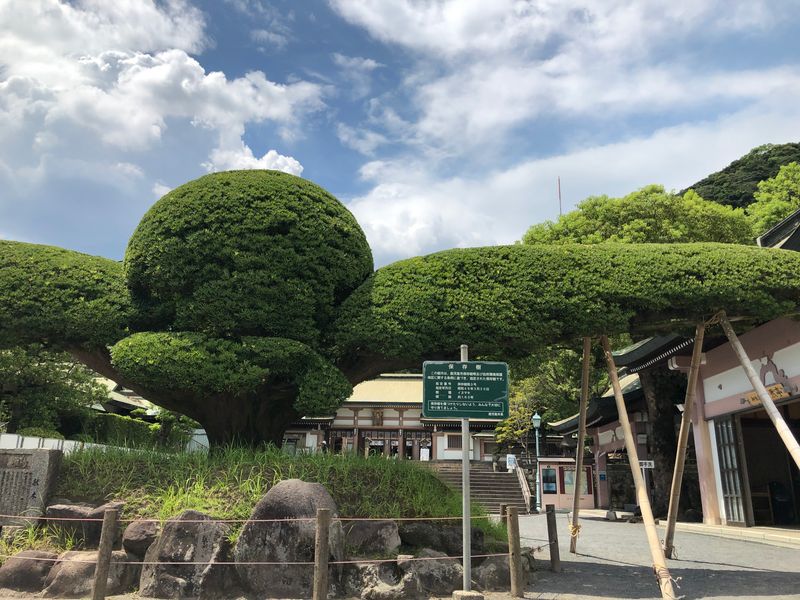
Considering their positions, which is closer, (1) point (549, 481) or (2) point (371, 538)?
(2) point (371, 538)

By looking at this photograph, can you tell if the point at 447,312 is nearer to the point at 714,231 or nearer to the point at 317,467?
the point at 317,467

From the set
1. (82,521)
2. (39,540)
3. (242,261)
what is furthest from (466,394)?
(39,540)

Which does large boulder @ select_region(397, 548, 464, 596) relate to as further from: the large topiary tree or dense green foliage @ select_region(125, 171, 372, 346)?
dense green foliage @ select_region(125, 171, 372, 346)

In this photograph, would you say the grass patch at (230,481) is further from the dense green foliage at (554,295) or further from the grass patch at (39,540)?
the dense green foliage at (554,295)

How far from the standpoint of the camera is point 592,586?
27.2 feet

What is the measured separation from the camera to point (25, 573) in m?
7.46

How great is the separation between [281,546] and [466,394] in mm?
2917

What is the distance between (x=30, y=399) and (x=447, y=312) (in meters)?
17.4

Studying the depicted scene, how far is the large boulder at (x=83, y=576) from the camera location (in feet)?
23.8

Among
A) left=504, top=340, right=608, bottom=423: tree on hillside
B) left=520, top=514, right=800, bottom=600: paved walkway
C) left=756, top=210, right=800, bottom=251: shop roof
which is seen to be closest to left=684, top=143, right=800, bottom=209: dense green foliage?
left=504, top=340, right=608, bottom=423: tree on hillside

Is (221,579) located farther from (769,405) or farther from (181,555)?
(769,405)

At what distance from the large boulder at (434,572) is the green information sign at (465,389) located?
80.8 inches

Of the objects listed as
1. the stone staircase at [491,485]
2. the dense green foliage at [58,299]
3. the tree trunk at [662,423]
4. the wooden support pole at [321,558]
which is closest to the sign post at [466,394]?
the wooden support pole at [321,558]

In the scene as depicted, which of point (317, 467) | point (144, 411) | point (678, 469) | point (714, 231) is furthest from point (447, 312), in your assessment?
point (144, 411)
